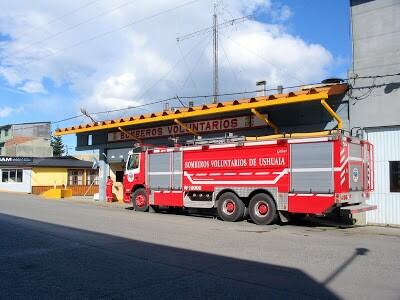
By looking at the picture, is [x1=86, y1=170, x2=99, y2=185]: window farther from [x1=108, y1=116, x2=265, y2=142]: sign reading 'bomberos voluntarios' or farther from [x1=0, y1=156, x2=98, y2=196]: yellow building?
[x1=108, y1=116, x2=265, y2=142]: sign reading 'bomberos voluntarios'

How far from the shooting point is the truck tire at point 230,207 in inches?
651

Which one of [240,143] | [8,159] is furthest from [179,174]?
[8,159]

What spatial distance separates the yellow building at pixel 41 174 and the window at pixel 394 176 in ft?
107

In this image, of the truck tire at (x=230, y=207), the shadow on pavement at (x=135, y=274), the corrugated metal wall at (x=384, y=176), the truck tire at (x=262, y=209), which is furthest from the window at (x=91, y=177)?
the shadow on pavement at (x=135, y=274)

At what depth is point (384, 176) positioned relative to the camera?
54.4 feet

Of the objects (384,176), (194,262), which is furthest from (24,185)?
(194,262)

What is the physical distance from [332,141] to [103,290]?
31.5 feet

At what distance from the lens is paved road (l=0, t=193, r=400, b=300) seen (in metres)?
6.66

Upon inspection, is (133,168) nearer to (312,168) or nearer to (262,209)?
(262,209)

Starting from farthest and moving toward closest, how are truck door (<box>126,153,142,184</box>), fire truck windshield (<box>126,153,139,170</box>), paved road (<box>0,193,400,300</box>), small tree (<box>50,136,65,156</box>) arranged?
1. small tree (<box>50,136,65,156</box>)
2. fire truck windshield (<box>126,153,139,170</box>)
3. truck door (<box>126,153,142,184</box>)
4. paved road (<box>0,193,400,300</box>)

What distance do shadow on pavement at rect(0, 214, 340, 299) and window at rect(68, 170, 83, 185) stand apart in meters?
38.3

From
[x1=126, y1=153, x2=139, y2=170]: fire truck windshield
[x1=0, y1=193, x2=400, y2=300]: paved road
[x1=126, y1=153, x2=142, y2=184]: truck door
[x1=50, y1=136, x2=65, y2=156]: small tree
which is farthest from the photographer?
[x1=50, y1=136, x2=65, y2=156]: small tree

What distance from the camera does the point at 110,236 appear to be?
476 inches

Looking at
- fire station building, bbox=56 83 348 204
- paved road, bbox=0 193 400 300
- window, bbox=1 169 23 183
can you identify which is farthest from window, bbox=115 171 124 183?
window, bbox=1 169 23 183
